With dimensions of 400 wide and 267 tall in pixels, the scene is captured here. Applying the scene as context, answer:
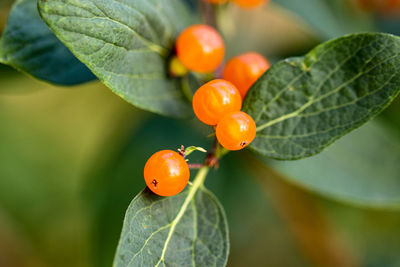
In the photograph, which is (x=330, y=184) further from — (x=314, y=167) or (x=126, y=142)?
(x=126, y=142)

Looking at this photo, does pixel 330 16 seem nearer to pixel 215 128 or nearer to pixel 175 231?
pixel 215 128

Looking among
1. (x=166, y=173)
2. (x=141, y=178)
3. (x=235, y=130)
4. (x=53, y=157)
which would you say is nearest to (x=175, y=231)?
(x=166, y=173)

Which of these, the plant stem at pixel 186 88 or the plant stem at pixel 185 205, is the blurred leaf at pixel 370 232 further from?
the plant stem at pixel 185 205

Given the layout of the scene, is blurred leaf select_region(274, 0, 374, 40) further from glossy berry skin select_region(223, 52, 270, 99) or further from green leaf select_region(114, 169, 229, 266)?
green leaf select_region(114, 169, 229, 266)

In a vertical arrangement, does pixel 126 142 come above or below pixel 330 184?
below

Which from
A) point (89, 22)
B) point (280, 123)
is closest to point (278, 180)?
point (280, 123)


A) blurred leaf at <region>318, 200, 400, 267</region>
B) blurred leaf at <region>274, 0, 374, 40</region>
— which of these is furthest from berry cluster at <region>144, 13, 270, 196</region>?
blurred leaf at <region>318, 200, 400, 267</region>

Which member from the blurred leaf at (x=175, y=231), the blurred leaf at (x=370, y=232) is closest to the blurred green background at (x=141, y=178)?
the blurred leaf at (x=370, y=232)
